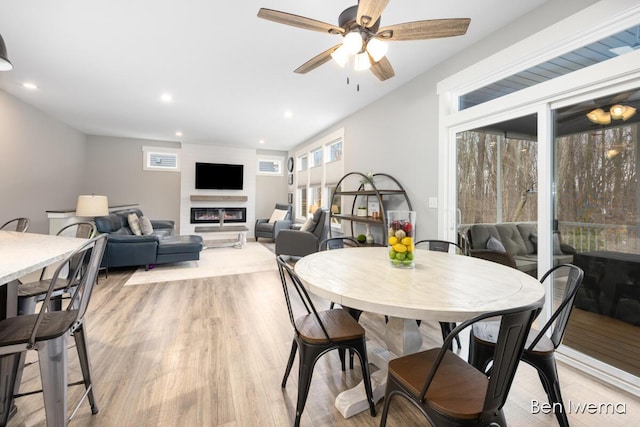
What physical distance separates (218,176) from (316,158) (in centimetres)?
288

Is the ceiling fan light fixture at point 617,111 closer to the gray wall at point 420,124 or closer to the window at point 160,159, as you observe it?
the gray wall at point 420,124

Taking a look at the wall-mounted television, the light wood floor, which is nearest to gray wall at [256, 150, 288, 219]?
the wall-mounted television

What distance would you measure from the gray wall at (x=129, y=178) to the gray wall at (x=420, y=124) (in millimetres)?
5416

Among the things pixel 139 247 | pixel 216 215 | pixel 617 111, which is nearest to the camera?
pixel 617 111

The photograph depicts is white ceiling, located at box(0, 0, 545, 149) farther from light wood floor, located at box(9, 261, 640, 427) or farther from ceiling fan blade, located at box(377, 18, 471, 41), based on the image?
light wood floor, located at box(9, 261, 640, 427)

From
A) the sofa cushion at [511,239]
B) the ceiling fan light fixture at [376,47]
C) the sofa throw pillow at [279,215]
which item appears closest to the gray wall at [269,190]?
the sofa throw pillow at [279,215]

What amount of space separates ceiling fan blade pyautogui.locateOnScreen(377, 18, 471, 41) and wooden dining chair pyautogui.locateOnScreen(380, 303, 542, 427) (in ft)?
5.11

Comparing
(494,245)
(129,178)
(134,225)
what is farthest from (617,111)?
(129,178)

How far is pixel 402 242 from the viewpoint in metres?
1.63

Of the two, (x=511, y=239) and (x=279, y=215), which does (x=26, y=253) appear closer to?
(x=511, y=239)

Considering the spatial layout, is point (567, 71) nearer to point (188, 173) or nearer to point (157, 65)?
point (157, 65)

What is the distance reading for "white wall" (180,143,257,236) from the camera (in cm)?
751

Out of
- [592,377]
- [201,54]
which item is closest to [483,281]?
[592,377]

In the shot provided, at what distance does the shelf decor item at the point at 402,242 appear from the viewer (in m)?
1.63
